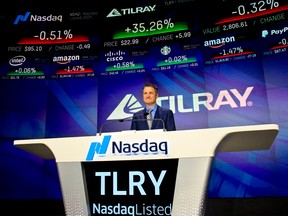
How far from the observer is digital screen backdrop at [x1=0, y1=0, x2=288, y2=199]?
133 inches

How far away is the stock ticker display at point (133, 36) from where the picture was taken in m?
3.68

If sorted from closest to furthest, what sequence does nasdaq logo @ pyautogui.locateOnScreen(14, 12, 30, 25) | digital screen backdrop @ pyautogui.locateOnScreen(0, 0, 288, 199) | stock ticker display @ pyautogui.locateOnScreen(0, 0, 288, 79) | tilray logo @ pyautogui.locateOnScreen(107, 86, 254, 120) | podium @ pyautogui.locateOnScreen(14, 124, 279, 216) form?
podium @ pyautogui.locateOnScreen(14, 124, 279, 216), digital screen backdrop @ pyautogui.locateOnScreen(0, 0, 288, 199), tilray logo @ pyautogui.locateOnScreen(107, 86, 254, 120), stock ticker display @ pyautogui.locateOnScreen(0, 0, 288, 79), nasdaq logo @ pyautogui.locateOnScreen(14, 12, 30, 25)

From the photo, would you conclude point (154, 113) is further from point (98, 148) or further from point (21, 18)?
point (21, 18)

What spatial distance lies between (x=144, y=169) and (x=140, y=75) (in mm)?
3010

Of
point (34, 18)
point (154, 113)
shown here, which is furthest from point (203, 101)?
point (34, 18)

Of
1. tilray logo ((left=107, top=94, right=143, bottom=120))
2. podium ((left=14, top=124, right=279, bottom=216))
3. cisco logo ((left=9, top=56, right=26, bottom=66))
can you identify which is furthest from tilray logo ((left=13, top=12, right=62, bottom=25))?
podium ((left=14, top=124, right=279, bottom=216))

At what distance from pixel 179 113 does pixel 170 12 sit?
5.26 ft

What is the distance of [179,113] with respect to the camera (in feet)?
12.3

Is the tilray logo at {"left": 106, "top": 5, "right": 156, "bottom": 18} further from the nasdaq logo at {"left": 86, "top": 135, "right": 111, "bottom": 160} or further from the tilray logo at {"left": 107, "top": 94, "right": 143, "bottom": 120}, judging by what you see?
the nasdaq logo at {"left": 86, "top": 135, "right": 111, "bottom": 160}

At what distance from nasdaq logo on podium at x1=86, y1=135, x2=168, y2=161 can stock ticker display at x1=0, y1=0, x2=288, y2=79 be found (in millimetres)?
2884

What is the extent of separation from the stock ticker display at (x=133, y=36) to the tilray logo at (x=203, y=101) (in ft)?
1.46

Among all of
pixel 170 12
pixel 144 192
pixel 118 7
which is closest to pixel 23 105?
pixel 118 7

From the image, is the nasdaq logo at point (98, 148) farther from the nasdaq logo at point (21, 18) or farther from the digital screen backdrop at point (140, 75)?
the nasdaq logo at point (21, 18)

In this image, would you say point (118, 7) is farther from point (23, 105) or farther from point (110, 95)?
point (23, 105)
